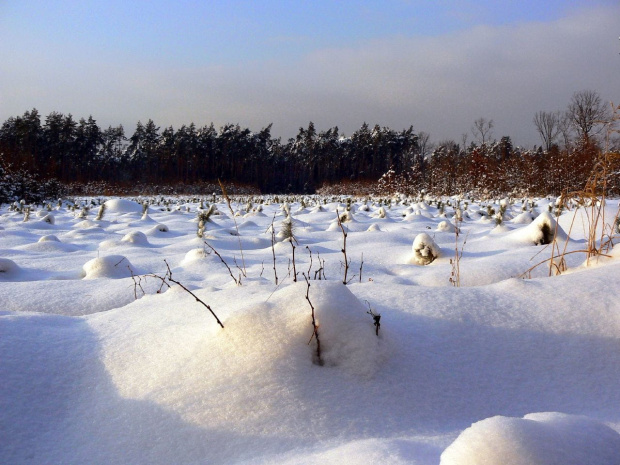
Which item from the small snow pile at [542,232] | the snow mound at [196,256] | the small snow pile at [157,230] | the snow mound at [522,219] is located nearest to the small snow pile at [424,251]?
the small snow pile at [542,232]

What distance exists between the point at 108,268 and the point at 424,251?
246 cm

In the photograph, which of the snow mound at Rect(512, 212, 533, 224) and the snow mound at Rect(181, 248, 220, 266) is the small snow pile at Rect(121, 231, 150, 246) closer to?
the snow mound at Rect(181, 248, 220, 266)

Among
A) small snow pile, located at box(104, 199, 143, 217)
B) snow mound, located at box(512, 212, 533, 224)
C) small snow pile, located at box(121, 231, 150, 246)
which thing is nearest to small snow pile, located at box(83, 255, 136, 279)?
small snow pile, located at box(121, 231, 150, 246)

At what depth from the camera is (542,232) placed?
3.80m

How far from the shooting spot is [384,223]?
726 centimetres

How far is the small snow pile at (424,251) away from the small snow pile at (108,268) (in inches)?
88.4

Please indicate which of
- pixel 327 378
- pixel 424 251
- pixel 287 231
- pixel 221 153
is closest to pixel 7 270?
pixel 287 231

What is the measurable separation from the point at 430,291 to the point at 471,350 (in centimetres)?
43

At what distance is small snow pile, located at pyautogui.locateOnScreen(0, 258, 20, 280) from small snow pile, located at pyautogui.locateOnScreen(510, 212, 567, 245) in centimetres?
416

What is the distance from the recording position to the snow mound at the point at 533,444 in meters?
0.70

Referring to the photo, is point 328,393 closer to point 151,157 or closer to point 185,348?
point 185,348

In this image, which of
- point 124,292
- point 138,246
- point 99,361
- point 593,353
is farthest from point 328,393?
point 138,246

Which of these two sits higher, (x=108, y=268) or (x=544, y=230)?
(x=544, y=230)

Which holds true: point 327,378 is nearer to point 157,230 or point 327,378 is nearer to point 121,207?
point 157,230
